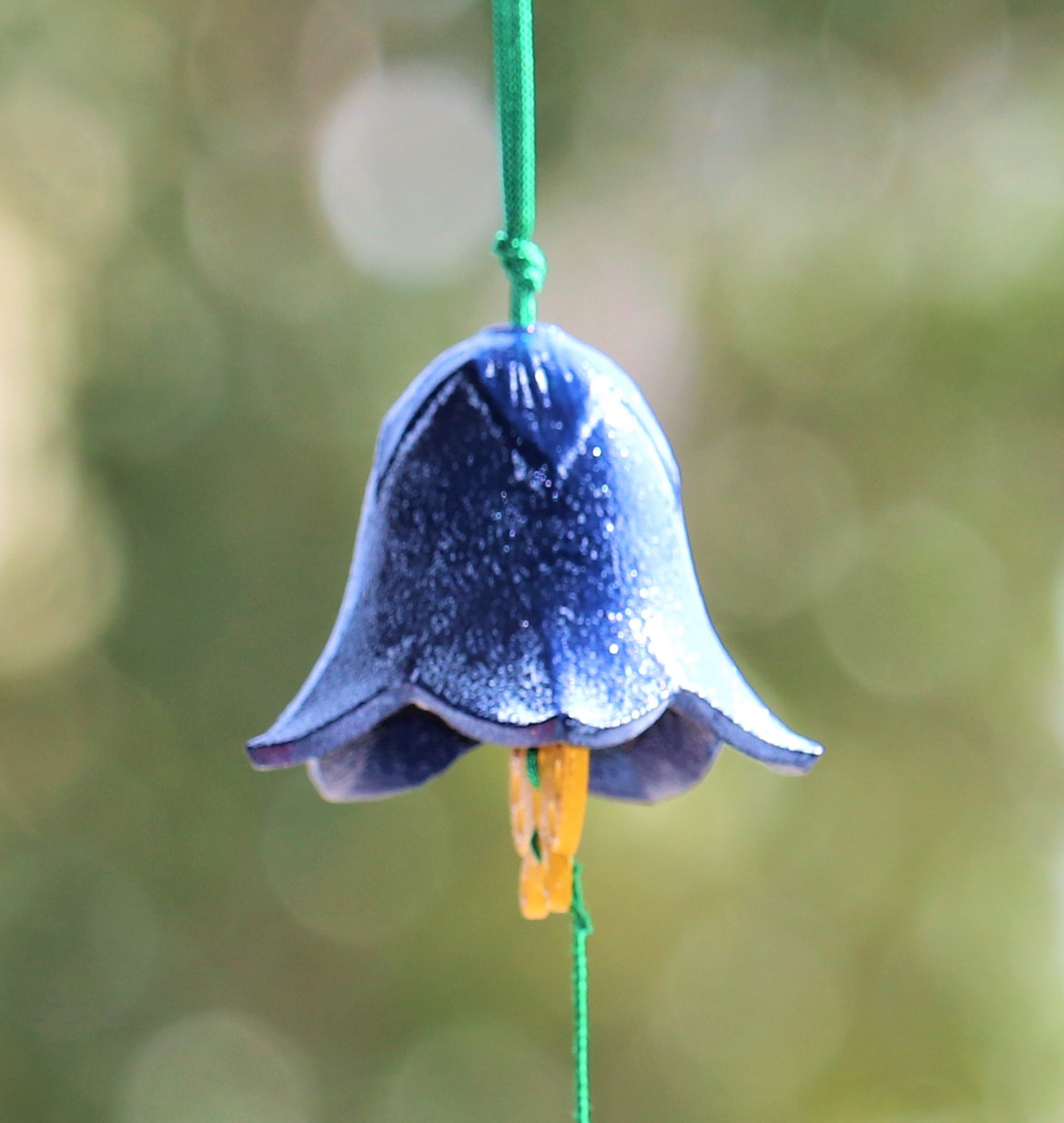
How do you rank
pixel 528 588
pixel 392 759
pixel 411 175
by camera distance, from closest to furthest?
pixel 528 588 < pixel 392 759 < pixel 411 175

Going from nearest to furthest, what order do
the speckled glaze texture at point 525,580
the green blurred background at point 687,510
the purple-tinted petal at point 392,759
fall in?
the speckled glaze texture at point 525,580 → the purple-tinted petal at point 392,759 → the green blurred background at point 687,510

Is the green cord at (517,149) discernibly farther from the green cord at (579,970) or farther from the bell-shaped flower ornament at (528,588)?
the green cord at (579,970)

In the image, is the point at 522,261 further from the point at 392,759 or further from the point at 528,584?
the point at 392,759

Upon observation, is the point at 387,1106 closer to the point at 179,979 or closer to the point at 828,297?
the point at 179,979

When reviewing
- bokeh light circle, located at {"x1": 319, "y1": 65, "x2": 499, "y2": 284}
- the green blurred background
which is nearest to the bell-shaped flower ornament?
the green blurred background

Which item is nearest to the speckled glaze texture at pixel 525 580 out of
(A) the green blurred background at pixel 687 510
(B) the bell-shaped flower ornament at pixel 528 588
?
(B) the bell-shaped flower ornament at pixel 528 588

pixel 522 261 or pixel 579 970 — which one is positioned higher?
pixel 522 261

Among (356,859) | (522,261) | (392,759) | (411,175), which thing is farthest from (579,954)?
(411,175)

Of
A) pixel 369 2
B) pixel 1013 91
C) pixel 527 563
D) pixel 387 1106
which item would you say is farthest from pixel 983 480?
pixel 527 563
